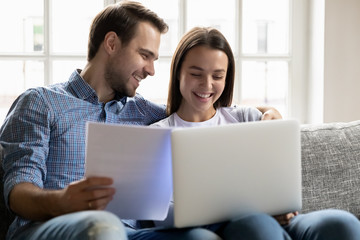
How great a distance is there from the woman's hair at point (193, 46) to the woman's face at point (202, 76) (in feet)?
0.06

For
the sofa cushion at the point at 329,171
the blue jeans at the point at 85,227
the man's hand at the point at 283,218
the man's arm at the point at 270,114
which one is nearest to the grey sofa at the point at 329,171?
the sofa cushion at the point at 329,171

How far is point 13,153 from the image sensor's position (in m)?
1.75

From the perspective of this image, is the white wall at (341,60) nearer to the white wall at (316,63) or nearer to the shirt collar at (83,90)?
the white wall at (316,63)

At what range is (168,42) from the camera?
2836 mm

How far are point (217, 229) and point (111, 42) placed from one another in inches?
30.2

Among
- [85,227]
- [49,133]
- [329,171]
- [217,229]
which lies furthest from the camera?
[329,171]

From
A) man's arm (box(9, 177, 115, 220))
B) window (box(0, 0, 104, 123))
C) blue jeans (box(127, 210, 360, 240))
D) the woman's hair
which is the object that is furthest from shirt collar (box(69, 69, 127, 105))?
window (box(0, 0, 104, 123))

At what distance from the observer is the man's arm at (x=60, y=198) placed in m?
1.51

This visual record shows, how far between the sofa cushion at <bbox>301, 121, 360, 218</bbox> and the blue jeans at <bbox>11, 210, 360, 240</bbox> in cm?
33

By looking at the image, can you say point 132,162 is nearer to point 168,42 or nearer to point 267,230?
point 267,230

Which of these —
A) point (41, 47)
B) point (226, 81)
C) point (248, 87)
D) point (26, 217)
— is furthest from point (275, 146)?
point (41, 47)

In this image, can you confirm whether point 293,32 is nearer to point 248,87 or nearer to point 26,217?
point 248,87

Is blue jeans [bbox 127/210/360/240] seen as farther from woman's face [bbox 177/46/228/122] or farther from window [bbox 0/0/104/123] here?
window [bbox 0/0/104/123]

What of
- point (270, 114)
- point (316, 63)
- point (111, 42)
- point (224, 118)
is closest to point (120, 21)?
point (111, 42)
